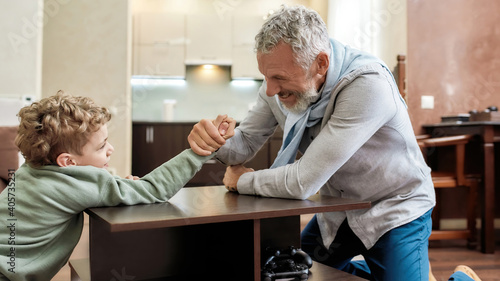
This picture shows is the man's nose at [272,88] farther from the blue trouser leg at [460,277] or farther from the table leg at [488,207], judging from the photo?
the table leg at [488,207]

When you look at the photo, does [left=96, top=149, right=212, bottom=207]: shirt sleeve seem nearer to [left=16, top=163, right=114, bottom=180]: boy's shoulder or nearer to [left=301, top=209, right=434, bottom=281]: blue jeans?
[left=16, top=163, right=114, bottom=180]: boy's shoulder

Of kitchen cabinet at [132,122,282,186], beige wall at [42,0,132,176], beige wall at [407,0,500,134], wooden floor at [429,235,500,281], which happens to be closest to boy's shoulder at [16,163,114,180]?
wooden floor at [429,235,500,281]

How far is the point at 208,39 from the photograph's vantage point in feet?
18.5

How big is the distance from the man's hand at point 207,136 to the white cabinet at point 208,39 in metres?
4.52

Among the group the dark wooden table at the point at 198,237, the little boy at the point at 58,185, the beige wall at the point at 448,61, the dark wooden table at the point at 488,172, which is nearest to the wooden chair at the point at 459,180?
the dark wooden table at the point at 488,172

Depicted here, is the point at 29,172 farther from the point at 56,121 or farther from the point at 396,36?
the point at 396,36

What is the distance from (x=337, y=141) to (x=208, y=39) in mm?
4696

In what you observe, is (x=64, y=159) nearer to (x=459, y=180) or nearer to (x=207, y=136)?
(x=207, y=136)

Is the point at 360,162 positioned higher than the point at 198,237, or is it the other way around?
the point at 360,162

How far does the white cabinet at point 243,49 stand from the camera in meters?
5.70

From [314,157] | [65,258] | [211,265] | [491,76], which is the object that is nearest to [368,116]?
[314,157]

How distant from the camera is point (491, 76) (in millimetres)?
3713

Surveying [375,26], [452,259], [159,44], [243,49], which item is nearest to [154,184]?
[452,259]

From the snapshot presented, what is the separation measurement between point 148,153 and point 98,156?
4.04m
